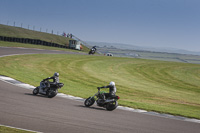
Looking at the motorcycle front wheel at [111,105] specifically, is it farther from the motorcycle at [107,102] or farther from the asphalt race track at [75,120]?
the asphalt race track at [75,120]

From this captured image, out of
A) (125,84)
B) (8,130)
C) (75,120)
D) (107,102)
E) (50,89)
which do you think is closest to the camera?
(8,130)

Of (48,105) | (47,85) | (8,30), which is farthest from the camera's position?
(8,30)

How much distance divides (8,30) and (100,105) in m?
71.5

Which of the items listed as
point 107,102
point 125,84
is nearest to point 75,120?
point 107,102

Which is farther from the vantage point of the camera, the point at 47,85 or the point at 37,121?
the point at 47,85

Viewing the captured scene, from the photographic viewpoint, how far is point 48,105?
1416cm

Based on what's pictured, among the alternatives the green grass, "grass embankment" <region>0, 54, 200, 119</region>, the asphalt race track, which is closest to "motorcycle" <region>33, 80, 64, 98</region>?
the asphalt race track

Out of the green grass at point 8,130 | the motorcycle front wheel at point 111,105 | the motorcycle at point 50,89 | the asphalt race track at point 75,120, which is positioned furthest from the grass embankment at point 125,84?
the green grass at point 8,130

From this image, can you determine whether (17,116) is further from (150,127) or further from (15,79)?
(15,79)

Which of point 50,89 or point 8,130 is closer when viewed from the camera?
point 8,130

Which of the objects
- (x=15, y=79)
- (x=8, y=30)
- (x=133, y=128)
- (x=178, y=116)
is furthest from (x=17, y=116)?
(x=8, y=30)

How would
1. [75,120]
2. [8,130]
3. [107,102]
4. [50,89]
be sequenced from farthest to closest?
[50,89] < [107,102] < [75,120] < [8,130]

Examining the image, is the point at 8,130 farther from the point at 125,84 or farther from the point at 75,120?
the point at 125,84

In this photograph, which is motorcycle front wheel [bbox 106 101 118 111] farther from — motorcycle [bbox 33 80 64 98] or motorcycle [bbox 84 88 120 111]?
motorcycle [bbox 33 80 64 98]
